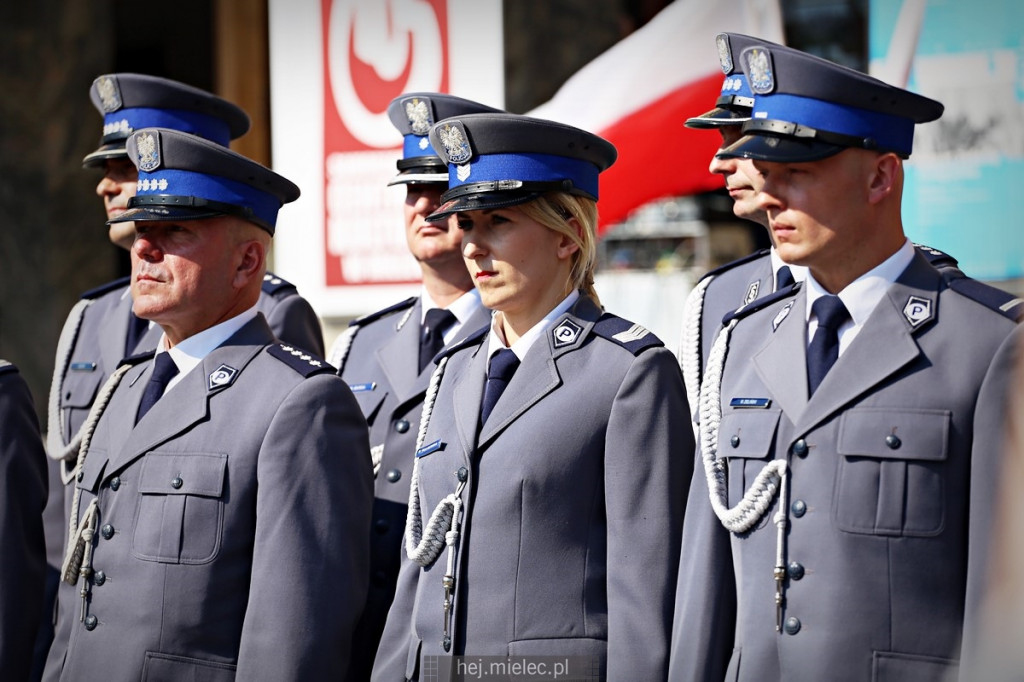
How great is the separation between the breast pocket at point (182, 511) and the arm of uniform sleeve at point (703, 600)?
0.99 metres

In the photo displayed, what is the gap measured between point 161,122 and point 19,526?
1.52 meters

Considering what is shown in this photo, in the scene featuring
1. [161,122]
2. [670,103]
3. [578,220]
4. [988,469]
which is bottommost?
[988,469]

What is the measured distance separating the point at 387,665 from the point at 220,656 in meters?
0.41

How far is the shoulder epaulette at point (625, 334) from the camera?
2.83 metres

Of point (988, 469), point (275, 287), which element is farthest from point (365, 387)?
point (988, 469)

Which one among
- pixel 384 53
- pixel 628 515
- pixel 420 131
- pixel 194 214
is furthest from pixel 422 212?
pixel 384 53

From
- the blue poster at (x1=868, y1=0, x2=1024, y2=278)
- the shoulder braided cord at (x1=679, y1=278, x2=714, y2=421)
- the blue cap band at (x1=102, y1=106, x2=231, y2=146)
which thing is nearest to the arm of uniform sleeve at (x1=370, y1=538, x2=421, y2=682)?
the shoulder braided cord at (x1=679, y1=278, x2=714, y2=421)

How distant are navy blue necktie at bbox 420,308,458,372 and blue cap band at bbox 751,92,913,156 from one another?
1338mm

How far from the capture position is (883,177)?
255cm

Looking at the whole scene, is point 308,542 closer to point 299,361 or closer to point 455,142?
point 299,361

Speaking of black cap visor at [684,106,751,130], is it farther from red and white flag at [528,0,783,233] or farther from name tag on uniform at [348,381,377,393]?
red and white flag at [528,0,783,233]

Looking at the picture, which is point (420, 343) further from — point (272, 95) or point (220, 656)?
point (272, 95)

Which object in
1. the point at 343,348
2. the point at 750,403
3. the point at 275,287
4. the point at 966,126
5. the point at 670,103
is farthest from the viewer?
the point at 670,103

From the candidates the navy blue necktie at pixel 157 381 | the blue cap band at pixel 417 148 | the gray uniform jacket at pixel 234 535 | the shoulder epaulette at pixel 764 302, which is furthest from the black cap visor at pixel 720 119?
the navy blue necktie at pixel 157 381
